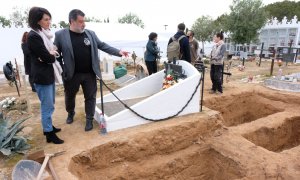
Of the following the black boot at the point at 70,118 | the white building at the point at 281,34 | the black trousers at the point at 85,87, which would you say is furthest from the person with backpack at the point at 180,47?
the white building at the point at 281,34

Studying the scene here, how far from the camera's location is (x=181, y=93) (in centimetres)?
530

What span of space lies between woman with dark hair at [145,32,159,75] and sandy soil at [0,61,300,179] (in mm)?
2684

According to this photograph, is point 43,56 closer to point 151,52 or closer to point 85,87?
point 85,87

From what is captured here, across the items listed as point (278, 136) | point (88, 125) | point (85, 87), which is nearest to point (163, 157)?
point (88, 125)

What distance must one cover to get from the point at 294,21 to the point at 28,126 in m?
25.5

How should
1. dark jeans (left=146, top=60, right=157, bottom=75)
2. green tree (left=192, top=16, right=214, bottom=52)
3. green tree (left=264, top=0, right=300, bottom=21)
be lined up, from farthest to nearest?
green tree (left=264, top=0, right=300, bottom=21), green tree (left=192, top=16, right=214, bottom=52), dark jeans (left=146, top=60, right=157, bottom=75)

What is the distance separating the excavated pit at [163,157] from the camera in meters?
4.32

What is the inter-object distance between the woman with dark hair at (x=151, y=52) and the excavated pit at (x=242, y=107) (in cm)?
224

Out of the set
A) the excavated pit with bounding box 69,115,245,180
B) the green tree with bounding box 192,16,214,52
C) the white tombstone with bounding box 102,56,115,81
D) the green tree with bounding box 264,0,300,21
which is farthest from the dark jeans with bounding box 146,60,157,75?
the green tree with bounding box 264,0,300,21

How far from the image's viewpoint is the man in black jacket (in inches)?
159

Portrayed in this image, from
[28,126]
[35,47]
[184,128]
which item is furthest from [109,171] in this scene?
[35,47]

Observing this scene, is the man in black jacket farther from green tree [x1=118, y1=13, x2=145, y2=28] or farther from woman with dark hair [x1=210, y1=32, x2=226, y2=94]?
green tree [x1=118, y1=13, x2=145, y2=28]

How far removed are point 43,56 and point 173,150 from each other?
3238 millimetres

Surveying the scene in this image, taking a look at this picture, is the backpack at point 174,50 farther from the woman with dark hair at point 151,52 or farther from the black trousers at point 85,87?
the black trousers at point 85,87
